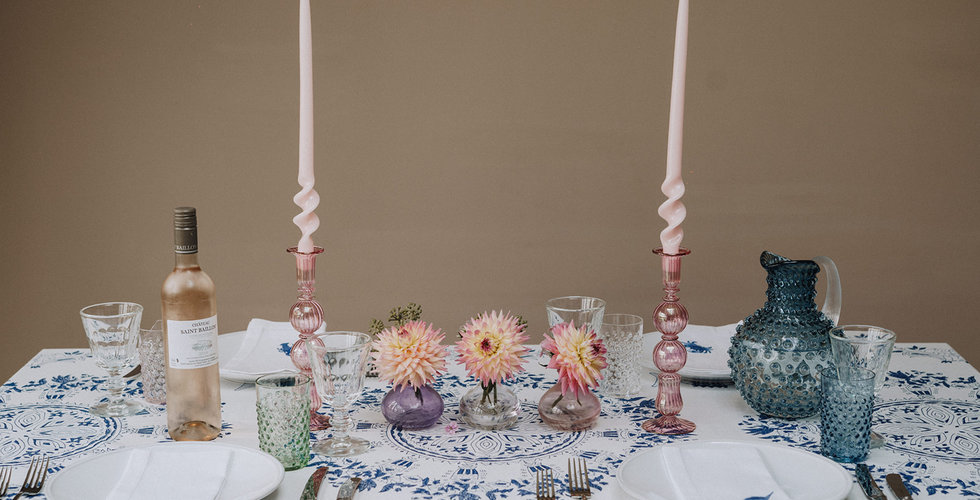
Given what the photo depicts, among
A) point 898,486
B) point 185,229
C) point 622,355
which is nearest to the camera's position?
point 898,486

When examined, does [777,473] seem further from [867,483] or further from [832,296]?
[832,296]

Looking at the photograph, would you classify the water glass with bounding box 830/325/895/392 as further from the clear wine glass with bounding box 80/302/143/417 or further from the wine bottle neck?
the clear wine glass with bounding box 80/302/143/417

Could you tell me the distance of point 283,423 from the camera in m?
1.17

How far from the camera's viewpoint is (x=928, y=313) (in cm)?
317

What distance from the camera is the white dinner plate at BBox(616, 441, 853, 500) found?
1054 millimetres

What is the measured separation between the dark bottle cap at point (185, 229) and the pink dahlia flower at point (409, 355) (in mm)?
294

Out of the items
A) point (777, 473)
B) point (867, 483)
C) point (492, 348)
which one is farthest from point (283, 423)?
point (867, 483)

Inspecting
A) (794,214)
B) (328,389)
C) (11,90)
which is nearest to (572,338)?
(328,389)

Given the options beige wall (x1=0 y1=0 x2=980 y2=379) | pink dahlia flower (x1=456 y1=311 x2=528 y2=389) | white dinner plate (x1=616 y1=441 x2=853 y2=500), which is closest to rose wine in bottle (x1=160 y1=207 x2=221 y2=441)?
pink dahlia flower (x1=456 y1=311 x2=528 y2=389)

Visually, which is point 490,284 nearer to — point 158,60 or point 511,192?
point 511,192

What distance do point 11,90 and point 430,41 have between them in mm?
1459

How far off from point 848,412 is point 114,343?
1074 mm

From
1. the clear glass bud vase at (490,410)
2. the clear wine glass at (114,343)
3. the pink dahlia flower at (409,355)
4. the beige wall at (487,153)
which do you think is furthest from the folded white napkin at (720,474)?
the beige wall at (487,153)

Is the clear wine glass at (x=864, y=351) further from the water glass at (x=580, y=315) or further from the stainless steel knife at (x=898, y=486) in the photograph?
the water glass at (x=580, y=315)
